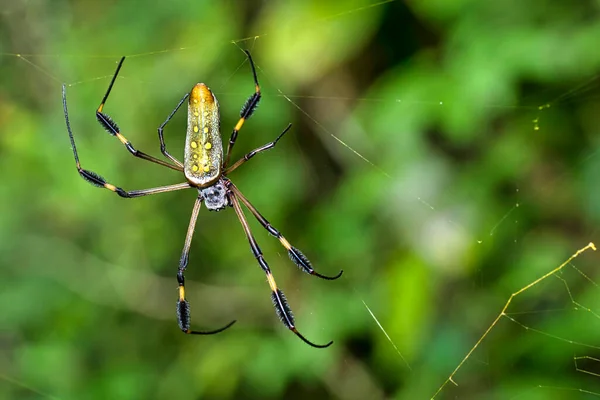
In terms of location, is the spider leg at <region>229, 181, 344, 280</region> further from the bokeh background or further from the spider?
the bokeh background

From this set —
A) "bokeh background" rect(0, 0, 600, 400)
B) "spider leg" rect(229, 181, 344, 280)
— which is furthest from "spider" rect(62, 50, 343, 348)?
"bokeh background" rect(0, 0, 600, 400)

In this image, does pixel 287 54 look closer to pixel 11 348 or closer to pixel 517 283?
pixel 517 283

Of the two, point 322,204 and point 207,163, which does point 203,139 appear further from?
point 322,204

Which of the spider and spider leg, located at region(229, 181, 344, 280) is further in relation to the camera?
spider leg, located at region(229, 181, 344, 280)

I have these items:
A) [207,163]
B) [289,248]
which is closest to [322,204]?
[289,248]

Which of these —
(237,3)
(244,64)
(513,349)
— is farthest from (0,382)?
(513,349)

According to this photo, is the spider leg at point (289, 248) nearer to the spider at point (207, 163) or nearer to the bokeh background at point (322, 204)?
the spider at point (207, 163)
